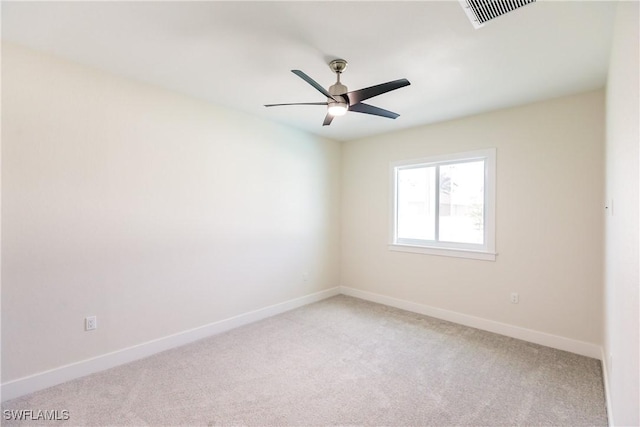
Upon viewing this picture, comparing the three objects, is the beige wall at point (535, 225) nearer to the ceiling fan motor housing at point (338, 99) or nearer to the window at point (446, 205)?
the window at point (446, 205)

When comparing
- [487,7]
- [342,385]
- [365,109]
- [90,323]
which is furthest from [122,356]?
[487,7]

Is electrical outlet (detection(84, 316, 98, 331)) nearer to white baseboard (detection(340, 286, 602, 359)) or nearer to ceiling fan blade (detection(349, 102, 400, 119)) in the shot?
ceiling fan blade (detection(349, 102, 400, 119))

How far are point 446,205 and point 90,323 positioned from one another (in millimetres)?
4001

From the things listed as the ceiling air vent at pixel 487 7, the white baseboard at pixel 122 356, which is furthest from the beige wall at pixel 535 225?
the white baseboard at pixel 122 356

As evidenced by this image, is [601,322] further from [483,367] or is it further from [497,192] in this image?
[497,192]

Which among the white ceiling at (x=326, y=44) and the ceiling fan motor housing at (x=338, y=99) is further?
the ceiling fan motor housing at (x=338, y=99)

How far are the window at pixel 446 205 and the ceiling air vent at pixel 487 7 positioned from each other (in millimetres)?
1991

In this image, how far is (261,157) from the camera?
3.79 m

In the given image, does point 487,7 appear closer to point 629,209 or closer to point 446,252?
point 629,209

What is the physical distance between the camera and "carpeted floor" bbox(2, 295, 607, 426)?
6.56ft

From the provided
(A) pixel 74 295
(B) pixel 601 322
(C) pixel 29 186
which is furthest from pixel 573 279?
(C) pixel 29 186

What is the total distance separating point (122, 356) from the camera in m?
2.67

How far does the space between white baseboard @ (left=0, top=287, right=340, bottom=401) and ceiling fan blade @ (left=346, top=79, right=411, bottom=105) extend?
273 cm

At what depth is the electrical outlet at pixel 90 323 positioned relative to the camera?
250cm
